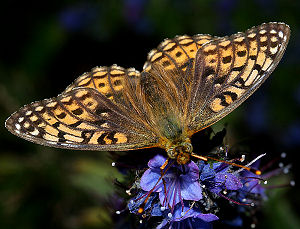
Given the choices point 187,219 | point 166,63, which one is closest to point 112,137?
point 187,219

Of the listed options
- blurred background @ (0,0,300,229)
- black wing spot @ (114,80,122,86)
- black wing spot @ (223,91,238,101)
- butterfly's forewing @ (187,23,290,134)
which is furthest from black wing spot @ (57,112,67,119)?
blurred background @ (0,0,300,229)

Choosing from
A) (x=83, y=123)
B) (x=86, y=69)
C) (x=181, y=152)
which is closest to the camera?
(x=181, y=152)

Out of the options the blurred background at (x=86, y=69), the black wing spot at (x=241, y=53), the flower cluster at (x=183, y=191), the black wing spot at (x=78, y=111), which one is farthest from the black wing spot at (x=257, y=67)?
the blurred background at (x=86, y=69)

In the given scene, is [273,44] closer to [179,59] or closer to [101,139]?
[179,59]

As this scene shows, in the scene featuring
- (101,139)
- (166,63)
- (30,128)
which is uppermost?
(166,63)

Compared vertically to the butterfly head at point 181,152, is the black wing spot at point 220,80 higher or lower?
higher

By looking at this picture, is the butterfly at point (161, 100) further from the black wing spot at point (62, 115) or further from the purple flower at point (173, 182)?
the purple flower at point (173, 182)

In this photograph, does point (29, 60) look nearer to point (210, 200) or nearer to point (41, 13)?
point (41, 13)
